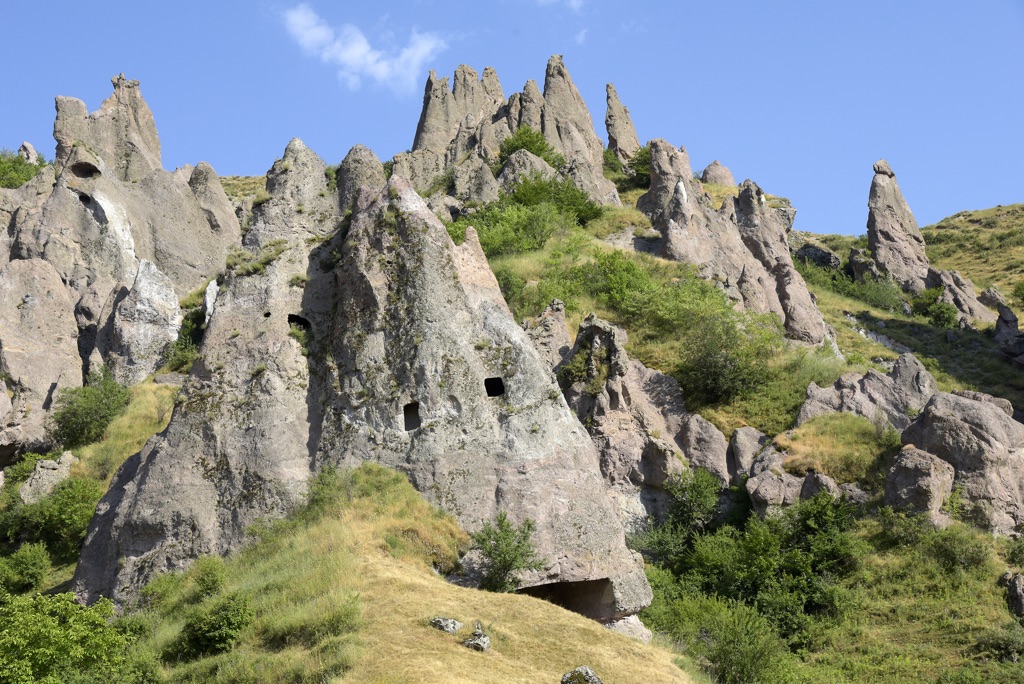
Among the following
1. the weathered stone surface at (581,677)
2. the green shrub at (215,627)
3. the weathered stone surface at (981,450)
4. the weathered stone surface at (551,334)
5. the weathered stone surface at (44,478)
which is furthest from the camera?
the weathered stone surface at (551,334)

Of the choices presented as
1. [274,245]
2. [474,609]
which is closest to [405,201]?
[274,245]

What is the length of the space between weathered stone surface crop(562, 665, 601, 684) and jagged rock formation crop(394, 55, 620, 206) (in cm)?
3795

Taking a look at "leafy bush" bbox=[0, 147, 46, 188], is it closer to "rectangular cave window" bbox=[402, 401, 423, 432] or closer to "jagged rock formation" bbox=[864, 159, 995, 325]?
"rectangular cave window" bbox=[402, 401, 423, 432]

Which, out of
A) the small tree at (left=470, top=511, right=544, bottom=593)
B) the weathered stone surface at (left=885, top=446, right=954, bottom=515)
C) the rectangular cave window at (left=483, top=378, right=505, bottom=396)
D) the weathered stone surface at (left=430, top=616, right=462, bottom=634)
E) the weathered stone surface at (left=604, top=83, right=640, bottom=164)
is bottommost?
the weathered stone surface at (left=430, top=616, right=462, bottom=634)

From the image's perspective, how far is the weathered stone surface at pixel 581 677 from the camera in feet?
50.8

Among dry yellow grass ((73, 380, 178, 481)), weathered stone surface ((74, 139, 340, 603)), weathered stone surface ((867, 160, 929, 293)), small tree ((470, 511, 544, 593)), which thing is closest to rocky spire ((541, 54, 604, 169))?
weathered stone surface ((867, 160, 929, 293))

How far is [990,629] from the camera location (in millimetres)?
23328

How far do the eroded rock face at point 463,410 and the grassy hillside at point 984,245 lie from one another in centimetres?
5598

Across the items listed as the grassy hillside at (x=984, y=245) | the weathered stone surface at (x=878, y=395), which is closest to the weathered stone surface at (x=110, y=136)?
the weathered stone surface at (x=878, y=395)

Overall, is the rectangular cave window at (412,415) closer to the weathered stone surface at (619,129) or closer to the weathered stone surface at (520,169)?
the weathered stone surface at (520,169)

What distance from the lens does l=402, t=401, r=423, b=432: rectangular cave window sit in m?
23.0

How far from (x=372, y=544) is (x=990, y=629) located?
45.4 ft

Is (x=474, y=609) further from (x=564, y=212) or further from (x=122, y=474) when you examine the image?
(x=564, y=212)

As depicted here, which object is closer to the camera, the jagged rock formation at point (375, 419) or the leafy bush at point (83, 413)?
the jagged rock formation at point (375, 419)
